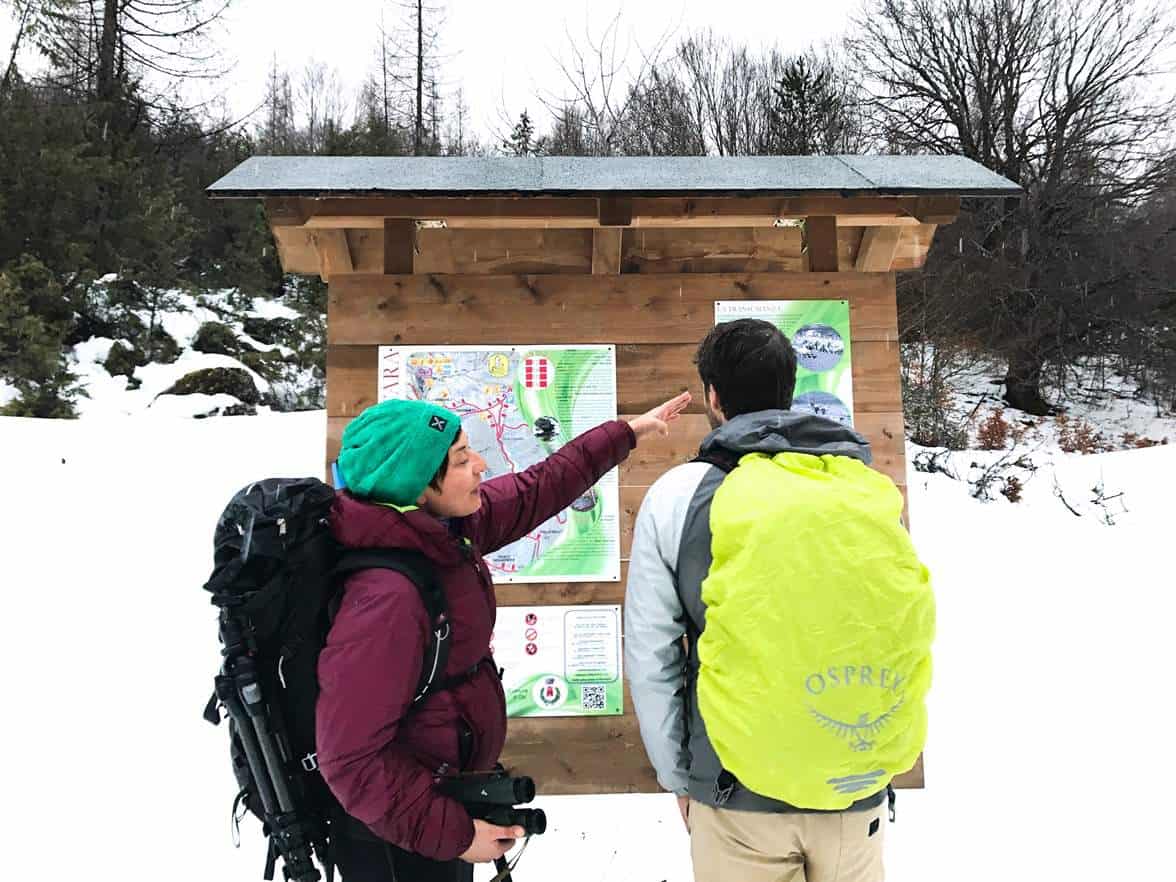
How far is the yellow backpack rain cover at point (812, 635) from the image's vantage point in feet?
4.64

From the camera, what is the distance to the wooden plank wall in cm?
342

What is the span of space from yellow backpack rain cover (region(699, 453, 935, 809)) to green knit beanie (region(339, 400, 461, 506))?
0.64m

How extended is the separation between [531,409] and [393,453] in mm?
1860

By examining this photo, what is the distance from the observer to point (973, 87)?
19.8 meters

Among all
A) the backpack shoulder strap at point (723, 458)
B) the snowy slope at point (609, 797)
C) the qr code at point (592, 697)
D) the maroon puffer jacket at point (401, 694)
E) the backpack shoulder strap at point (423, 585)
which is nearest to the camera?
the maroon puffer jacket at point (401, 694)

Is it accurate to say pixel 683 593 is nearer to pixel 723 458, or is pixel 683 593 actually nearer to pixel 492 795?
pixel 723 458

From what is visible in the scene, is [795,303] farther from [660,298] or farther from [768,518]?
[768,518]

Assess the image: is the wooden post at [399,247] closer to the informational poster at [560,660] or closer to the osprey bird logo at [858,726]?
the informational poster at [560,660]

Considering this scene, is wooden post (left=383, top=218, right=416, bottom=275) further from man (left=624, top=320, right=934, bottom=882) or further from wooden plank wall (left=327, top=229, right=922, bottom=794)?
man (left=624, top=320, right=934, bottom=882)

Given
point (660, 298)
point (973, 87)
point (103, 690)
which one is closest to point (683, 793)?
point (660, 298)

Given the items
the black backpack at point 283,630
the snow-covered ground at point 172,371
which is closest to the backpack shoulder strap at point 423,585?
the black backpack at point 283,630

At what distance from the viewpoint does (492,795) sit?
1.54 metres

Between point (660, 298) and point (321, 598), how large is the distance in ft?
7.84

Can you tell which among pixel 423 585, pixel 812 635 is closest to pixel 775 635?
pixel 812 635
